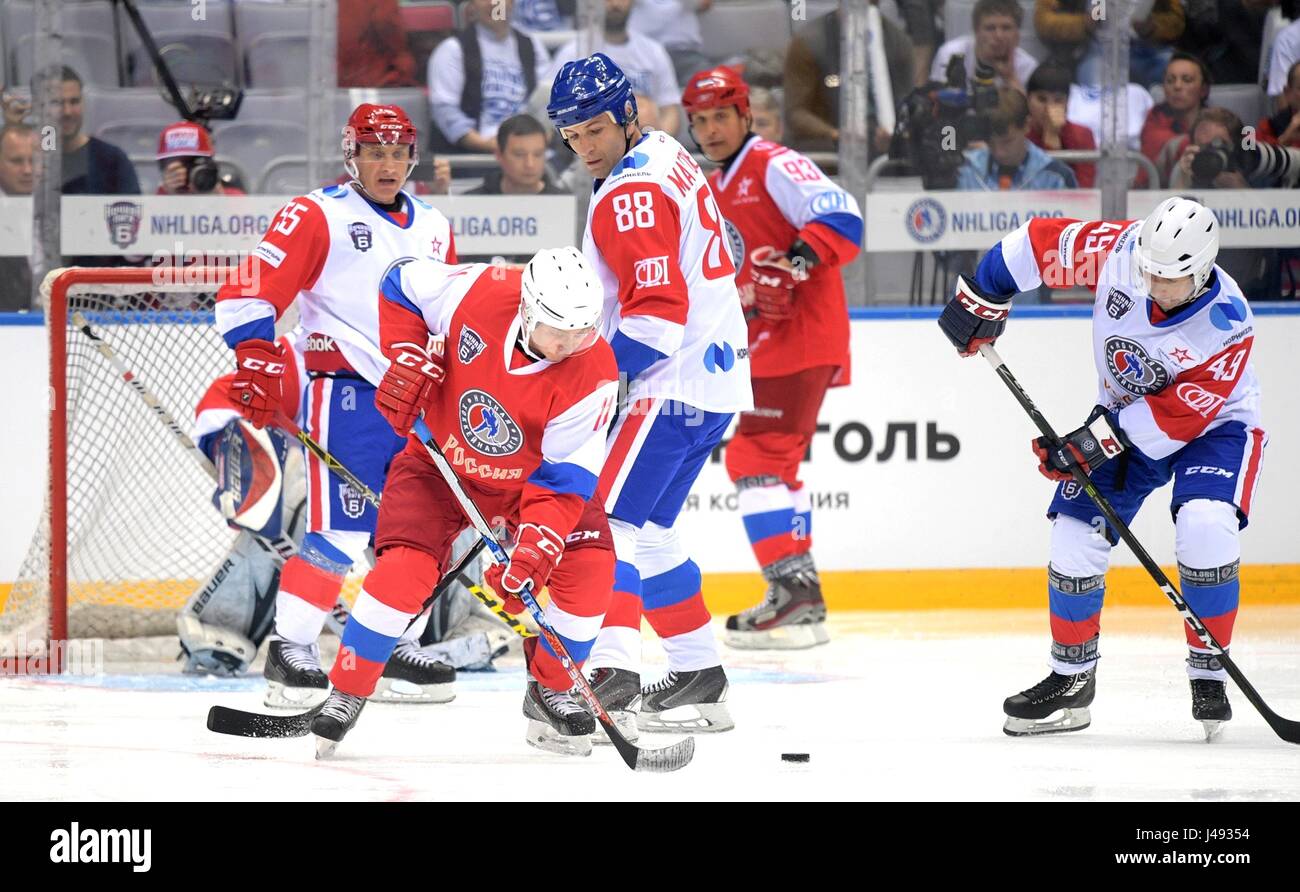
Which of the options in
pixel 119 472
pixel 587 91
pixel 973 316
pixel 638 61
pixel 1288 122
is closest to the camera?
pixel 587 91

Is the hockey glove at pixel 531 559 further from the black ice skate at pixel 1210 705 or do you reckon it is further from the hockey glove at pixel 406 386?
the black ice skate at pixel 1210 705

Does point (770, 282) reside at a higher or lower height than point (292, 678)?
higher

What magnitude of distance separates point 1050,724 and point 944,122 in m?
2.58

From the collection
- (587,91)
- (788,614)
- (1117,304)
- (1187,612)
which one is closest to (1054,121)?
(788,614)

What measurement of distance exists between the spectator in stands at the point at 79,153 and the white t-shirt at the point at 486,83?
960 millimetres

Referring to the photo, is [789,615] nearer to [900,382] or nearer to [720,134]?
[900,382]

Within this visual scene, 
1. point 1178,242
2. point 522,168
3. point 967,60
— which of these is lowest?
point 1178,242

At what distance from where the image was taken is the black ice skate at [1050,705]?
151 inches

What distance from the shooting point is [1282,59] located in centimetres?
608

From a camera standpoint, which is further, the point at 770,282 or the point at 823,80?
the point at 823,80

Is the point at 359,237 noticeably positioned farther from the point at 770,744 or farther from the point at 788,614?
the point at 788,614

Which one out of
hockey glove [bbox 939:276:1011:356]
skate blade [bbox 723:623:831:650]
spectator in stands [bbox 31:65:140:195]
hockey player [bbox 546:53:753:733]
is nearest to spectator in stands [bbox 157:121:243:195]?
spectator in stands [bbox 31:65:140:195]

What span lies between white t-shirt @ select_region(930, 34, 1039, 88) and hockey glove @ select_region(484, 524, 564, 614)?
313 cm

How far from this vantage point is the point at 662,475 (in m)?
3.74
